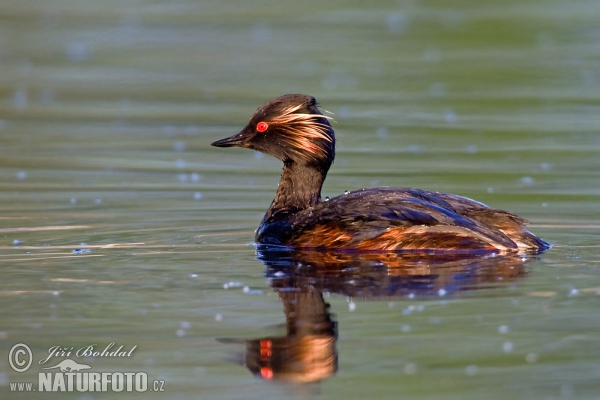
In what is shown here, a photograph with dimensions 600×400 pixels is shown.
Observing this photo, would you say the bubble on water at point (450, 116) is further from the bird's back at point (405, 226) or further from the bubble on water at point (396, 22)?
the bird's back at point (405, 226)

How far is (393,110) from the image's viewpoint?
49.4 feet

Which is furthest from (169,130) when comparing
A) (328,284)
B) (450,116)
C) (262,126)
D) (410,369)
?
(410,369)

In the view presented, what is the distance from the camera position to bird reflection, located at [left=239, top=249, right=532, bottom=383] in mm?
5832

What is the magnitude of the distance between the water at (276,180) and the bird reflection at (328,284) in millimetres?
26

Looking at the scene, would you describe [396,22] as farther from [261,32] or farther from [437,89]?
→ [437,89]

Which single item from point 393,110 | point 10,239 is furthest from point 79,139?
point 10,239

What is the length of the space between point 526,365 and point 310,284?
1864mm

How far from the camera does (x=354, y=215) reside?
8.23 m

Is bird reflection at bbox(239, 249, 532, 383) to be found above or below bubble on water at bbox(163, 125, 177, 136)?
below

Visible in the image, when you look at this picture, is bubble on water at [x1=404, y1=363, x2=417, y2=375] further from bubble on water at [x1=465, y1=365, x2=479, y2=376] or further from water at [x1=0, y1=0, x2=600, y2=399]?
bubble on water at [x1=465, y1=365, x2=479, y2=376]

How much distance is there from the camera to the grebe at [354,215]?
809cm

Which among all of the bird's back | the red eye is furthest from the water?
the red eye

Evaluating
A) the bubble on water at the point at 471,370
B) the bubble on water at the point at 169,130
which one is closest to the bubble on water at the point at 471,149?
the bubble on water at the point at 169,130

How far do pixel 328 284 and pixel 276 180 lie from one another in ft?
14.9
